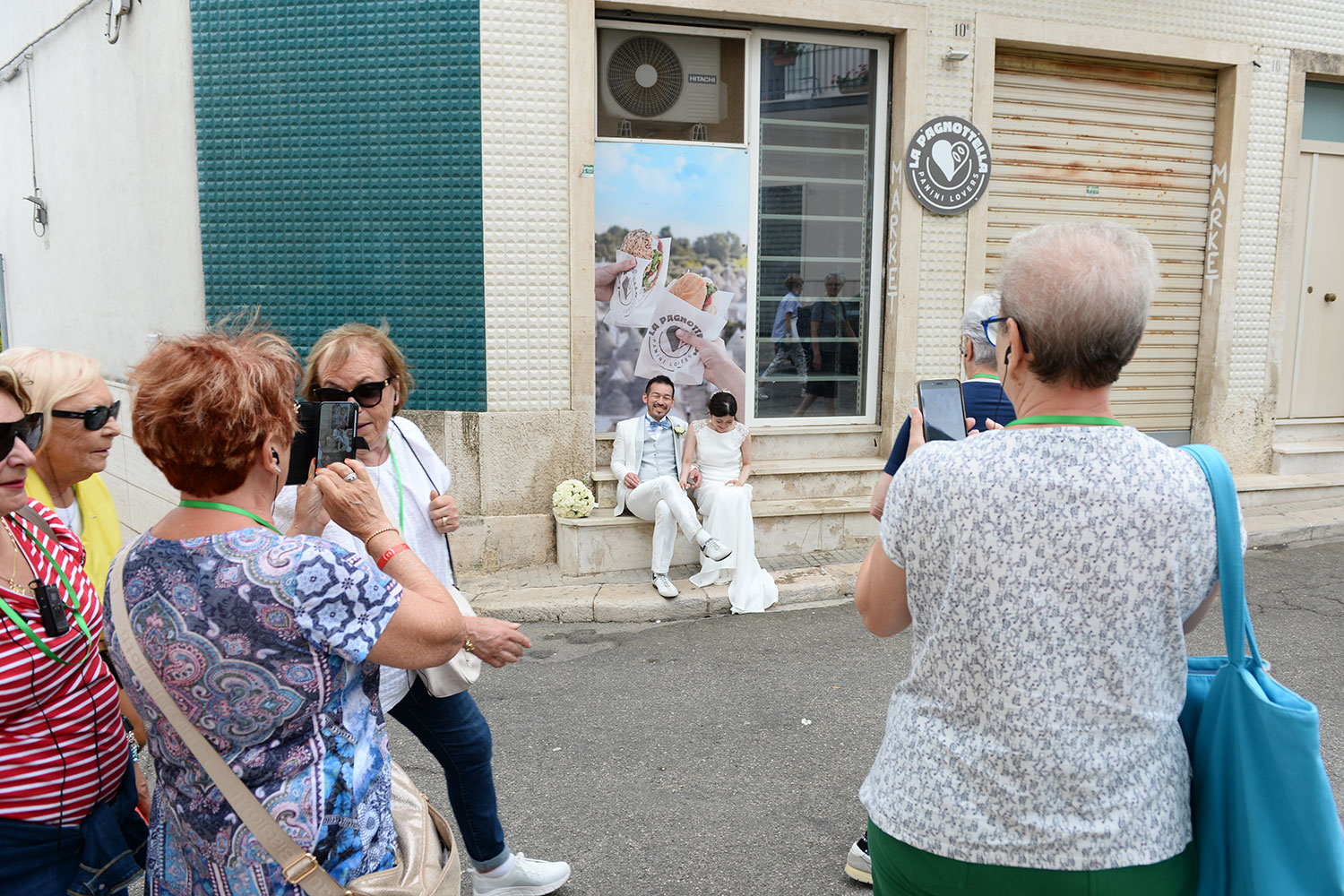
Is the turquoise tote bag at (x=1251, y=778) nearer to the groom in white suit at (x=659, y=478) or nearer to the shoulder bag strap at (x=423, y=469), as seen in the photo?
the shoulder bag strap at (x=423, y=469)

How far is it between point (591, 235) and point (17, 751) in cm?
533

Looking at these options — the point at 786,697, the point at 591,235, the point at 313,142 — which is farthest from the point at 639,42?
the point at 786,697

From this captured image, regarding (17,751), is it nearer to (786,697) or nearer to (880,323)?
(786,697)

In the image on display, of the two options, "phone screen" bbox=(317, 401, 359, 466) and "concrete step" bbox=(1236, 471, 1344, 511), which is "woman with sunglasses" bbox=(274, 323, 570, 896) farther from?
"concrete step" bbox=(1236, 471, 1344, 511)

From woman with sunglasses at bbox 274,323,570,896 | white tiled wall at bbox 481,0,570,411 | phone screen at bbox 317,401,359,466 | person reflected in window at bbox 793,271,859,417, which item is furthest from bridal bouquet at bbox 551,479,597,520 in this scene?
phone screen at bbox 317,401,359,466

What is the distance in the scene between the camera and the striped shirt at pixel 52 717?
Result: 1.78m

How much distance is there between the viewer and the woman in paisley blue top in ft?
5.22

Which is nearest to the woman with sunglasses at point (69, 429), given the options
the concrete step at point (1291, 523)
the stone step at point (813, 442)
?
the stone step at point (813, 442)

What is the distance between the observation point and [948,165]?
7367mm

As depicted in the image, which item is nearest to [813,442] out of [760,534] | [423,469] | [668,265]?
[760,534]

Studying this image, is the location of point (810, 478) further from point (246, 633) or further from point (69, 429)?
point (246, 633)

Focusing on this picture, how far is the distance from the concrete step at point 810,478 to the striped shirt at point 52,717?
16.7ft

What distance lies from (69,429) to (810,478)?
17.7 feet

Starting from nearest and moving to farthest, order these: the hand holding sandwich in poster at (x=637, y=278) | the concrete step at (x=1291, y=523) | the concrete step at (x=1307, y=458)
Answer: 1. the hand holding sandwich in poster at (x=637, y=278)
2. the concrete step at (x=1291, y=523)
3. the concrete step at (x=1307, y=458)
